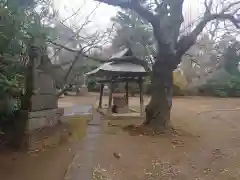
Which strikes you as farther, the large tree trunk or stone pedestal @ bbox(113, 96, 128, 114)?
stone pedestal @ bbox(113, 96, 128, 114)

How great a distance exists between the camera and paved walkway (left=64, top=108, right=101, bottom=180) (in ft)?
16.9

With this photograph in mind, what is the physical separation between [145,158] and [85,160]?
1.29 meters

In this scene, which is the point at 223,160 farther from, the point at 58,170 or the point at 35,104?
the point at 35,104

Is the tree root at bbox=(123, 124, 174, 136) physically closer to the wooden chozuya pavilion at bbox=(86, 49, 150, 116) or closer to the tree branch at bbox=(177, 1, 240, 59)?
the tree branch at bbox=(177, 1, 240, 59)

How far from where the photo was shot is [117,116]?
35.2ft

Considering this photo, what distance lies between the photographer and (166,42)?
805 cm

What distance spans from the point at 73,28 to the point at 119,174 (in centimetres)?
674

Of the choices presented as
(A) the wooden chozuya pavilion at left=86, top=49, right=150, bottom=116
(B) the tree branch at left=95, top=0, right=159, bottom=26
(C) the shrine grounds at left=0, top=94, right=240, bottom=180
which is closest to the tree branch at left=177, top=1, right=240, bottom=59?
(B) the tree branch at left=95, top=0, right=159, bottom=26

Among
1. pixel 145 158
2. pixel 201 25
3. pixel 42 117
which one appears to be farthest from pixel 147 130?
pixel 201 25

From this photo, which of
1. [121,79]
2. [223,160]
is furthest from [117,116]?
[223,160]

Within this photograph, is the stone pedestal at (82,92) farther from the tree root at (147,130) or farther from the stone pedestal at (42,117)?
the stone pedestal at (42,117)

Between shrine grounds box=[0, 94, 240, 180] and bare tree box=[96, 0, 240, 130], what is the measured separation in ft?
2.55

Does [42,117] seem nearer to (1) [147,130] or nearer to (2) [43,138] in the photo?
(2) [43,138]

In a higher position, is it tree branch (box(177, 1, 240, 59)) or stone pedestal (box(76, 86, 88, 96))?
tree branch (box(177, 1, 240, 59))
